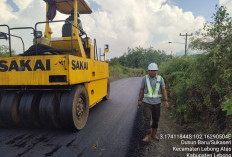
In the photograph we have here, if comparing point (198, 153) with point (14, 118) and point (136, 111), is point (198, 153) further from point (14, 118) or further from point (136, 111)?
point (14, 118)

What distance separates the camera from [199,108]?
3730 millimetres

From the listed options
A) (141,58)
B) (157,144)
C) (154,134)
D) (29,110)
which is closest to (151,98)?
(154,134)

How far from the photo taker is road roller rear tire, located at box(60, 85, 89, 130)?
11.1ft

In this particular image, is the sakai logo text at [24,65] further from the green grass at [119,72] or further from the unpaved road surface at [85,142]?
the green grass at [119,72]

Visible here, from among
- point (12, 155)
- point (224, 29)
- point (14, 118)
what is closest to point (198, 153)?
point (224, 29)

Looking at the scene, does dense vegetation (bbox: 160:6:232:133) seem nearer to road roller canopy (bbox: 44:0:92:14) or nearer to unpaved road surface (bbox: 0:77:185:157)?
unpaved road surface (bbox: 0:77:185:157)

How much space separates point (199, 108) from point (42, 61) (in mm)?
3918

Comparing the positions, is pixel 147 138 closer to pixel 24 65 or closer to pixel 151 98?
pixel 151 98

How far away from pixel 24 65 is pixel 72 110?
58.6 inches

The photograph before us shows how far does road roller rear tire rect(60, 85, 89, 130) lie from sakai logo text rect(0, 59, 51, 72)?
0.79 metres

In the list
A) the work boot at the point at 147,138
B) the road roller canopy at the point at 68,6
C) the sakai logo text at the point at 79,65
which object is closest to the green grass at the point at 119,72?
the road roller canopy at the point at 68,6

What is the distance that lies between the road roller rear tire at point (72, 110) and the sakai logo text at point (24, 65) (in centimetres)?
79

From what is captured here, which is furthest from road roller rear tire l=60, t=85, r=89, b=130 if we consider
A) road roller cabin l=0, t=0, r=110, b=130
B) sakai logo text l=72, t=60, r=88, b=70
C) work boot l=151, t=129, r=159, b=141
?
work boot l=151, t=129, r=159, b=141

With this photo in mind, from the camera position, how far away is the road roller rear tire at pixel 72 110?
3396mm
